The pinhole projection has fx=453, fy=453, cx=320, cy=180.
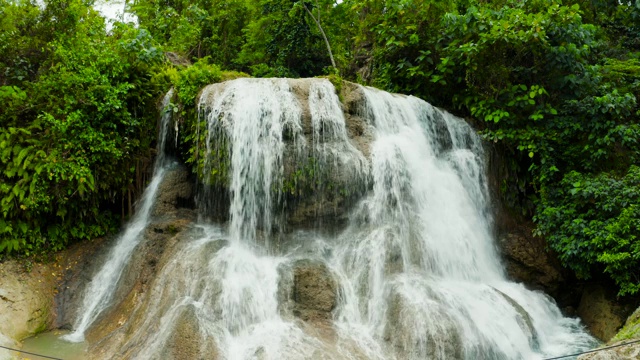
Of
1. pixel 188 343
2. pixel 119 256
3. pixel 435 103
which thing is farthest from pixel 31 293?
pixel 435 103

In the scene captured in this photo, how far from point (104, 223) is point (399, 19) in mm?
8635

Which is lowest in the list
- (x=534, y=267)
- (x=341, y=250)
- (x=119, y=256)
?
(x=534, y=267)

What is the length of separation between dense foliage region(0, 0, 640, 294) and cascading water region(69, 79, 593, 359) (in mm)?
1082

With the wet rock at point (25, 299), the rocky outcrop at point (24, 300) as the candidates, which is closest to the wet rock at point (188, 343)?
the wet rock at point (25, 299)

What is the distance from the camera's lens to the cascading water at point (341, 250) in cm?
629

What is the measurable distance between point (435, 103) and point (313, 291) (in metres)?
6.59

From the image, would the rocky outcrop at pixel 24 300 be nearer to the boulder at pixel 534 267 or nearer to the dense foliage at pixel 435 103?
the dense foliage at pixel 435 103

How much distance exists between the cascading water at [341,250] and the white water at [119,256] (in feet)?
3.52

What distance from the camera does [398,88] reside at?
1180cm

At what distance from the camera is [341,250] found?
7.76 m

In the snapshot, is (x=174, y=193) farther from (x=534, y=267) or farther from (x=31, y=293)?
(x=534, y=267)

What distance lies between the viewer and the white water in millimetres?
7504

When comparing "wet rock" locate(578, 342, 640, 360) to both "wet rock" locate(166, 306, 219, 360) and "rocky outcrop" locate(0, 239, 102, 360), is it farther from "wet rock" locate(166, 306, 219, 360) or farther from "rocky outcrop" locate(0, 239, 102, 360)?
"rocky outcrop" locate(0, 239, 102, 360)

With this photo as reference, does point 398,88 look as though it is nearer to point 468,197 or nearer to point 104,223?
point 468,197
